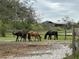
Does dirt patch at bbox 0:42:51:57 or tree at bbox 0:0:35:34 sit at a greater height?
tree at bbox 0:0:35:34

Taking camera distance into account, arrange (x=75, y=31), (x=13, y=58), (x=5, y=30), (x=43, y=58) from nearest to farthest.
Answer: (x=75, y=31)
(x=43, y=58)
(x=13, y=58)
(x=5, y=30)

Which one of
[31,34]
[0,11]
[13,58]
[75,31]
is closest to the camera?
[75,31]

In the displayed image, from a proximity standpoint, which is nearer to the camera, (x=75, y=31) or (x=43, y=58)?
(x=75, y=31)

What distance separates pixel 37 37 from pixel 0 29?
13405mm

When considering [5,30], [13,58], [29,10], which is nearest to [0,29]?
[5,30]

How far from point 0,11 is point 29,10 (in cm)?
357

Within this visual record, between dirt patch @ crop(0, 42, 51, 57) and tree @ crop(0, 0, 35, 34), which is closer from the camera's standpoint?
dirt patch @ crop(0, 42, 51, 57)

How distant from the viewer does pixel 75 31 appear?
11.8 metres

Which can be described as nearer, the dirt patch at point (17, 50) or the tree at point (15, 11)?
the dirt patch at point (17, 50)

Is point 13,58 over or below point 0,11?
below

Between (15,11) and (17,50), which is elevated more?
(15,11)

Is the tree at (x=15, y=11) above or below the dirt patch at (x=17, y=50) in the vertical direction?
above

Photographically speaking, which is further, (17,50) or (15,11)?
(15,11)

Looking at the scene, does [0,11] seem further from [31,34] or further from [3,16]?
[31,34]
